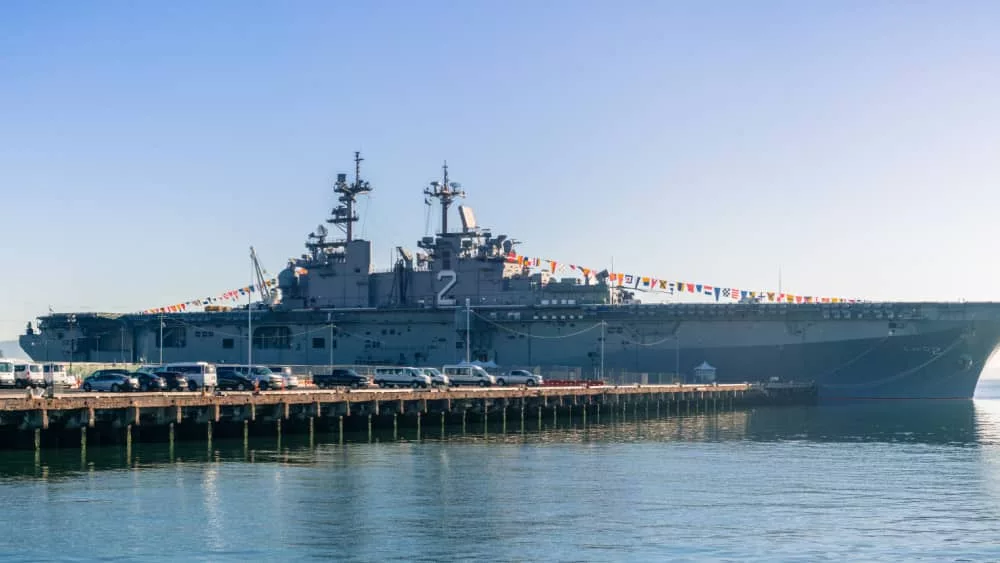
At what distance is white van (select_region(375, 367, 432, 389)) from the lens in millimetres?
56688

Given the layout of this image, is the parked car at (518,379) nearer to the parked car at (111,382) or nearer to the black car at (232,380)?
the black car at (232,380)

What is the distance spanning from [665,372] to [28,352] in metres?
44.8

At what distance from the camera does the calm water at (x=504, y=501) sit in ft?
74.2

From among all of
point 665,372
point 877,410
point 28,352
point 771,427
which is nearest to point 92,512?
point 771,427

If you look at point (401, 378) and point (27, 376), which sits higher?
point (27, 376)

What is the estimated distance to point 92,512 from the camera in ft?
83.1

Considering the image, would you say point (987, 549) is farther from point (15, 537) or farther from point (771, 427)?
point (771, 427)

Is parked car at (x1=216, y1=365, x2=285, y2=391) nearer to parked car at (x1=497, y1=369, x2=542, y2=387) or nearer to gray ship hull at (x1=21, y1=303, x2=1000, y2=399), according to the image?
parked car at (x1=497, y1=369, x2=542, y2=387)

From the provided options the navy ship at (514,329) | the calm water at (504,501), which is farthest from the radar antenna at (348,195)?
the calm water at (504,501)

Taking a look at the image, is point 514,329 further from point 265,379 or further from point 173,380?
point 173,380

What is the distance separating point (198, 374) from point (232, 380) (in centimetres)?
164

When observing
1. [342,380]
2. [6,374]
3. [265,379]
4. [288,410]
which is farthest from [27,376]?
[342,380]

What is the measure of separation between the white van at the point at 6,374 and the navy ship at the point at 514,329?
2086 cm

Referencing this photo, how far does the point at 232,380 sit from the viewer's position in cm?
5088
